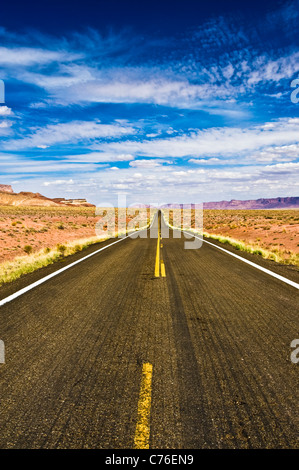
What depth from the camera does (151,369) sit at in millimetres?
3326

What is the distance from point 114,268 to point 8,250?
12.4 metres

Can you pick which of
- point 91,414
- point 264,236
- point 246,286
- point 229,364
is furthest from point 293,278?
point 264,236

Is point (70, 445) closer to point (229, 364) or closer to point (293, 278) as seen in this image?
point (229, 364)

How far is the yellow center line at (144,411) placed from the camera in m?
2.28

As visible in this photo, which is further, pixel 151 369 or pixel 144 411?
pixel 151 369

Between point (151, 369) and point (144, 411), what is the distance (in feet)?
2.39

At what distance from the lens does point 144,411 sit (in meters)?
2.60

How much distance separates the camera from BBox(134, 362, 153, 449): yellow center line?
228 cm

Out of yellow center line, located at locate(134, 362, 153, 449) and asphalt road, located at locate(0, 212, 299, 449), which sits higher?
yellow center line, located at locate(134, 362, 153, 449)

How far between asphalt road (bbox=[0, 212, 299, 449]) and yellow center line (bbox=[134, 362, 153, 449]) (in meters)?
0.01

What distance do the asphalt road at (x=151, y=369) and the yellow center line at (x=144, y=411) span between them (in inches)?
0.4

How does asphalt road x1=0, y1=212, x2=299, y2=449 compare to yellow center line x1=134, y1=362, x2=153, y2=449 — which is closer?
yellow center line x1=134, y1=362, x2=153, y2=449

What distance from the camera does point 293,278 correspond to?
7.96 meters

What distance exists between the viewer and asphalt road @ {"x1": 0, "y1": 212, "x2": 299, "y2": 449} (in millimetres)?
2402
